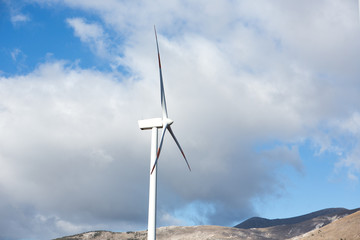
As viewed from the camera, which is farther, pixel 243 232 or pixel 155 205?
pixel 243 232

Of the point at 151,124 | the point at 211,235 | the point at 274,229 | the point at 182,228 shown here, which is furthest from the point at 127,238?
the point at 151,124

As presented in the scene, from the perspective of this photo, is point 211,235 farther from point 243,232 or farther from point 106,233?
point 106,233

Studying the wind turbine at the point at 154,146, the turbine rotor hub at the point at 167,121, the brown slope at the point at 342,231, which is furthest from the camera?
the brown slope at the point at 342,231

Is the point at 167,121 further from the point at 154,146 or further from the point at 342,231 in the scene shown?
the point at 342,231

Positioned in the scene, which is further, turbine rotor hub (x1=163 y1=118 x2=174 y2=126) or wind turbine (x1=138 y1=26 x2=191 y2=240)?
turbine rotor hub (x1=163 y1=118 x2=174 y2=126)

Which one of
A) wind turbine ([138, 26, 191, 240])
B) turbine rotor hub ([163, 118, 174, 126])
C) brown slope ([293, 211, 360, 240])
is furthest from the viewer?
brown slope ([293, 211, 360, 240])

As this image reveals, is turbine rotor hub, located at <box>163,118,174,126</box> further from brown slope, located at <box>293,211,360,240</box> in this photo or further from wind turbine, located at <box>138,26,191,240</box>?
brown slope, located at <box>293,211,360,240</box>

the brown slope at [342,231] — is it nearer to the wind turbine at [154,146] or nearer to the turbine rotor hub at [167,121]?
the wind turbine at [154,146]

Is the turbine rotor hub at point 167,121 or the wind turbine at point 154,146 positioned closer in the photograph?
the wind turbine at point 154,146

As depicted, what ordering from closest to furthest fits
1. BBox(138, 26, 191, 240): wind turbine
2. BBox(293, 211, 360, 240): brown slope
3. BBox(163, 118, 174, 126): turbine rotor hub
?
BBox(138, 26, 191, 240): wind turbine
BBox(163, 118, 174, 126): turbine rotor hub
BBox(293, 211, 360, 240): brown slope

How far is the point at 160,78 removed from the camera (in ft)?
159

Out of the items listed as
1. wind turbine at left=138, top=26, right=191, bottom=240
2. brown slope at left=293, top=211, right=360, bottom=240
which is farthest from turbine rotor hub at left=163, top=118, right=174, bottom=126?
brown slope at left=293, top=211, right=360, bottom=240

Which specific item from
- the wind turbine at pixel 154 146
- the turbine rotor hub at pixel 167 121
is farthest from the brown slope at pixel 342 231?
the turbine rotor hub at pixel 167 121

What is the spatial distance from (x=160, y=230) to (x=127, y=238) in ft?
47.3
